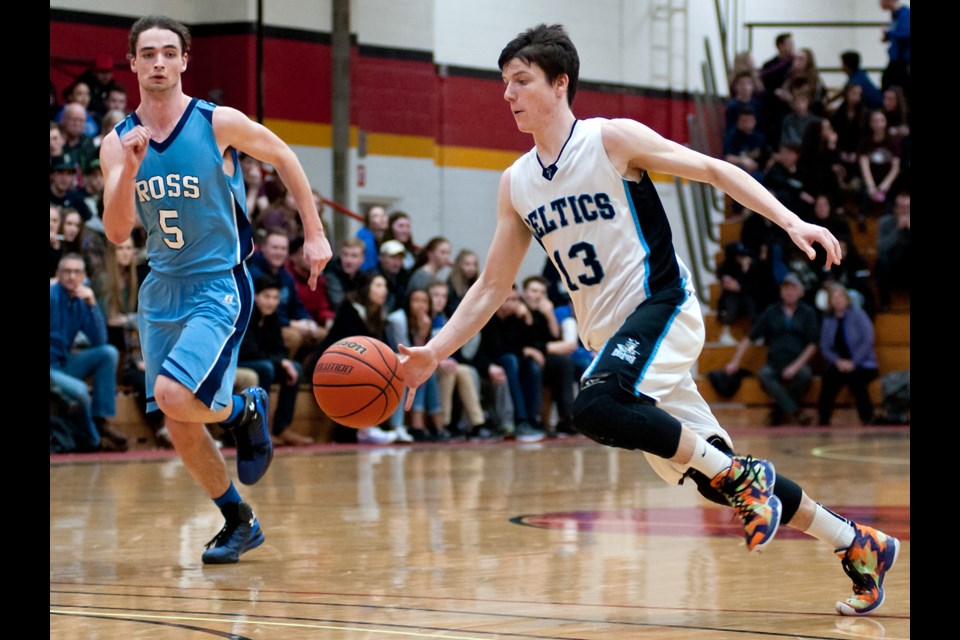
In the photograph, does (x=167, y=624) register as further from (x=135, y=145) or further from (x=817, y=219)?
(x=817, y=219)

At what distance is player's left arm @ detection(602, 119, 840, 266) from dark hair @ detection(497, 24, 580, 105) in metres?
0.25

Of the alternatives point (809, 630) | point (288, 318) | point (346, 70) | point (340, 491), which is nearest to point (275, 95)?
point (346, 70)

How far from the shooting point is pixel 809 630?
14.7ft

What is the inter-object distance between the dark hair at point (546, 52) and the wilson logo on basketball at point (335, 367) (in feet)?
4.20

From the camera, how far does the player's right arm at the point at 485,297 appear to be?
5.32 m

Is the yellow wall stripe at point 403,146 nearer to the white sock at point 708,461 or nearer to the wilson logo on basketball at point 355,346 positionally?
the wilson logo on basketball at point 355,346

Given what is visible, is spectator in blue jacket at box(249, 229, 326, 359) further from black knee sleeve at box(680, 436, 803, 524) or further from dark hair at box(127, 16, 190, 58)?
black knee sleeve at box(680, 436, 803, 524)

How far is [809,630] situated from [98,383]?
28.0ft

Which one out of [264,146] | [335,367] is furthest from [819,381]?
[335,367]

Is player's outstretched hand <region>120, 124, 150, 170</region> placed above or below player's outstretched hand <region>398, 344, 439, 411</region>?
above

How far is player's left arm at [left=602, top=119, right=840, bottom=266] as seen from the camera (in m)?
4.57

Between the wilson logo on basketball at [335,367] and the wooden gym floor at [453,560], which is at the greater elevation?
the wilson logo on basketball at [335,367]

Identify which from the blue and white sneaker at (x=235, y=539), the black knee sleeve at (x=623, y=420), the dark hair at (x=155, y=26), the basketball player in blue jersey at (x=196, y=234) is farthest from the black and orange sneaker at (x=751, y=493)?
the dark hair at (x=155, y=26)

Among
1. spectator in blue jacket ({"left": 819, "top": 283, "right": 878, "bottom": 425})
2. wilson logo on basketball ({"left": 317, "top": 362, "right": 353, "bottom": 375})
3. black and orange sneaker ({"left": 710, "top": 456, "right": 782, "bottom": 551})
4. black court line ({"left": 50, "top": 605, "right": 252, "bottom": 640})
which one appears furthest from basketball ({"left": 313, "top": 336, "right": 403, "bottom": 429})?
spectator in blue jacket ({"left": 819, "top": 283, "right": 878, "bottom": 425})
